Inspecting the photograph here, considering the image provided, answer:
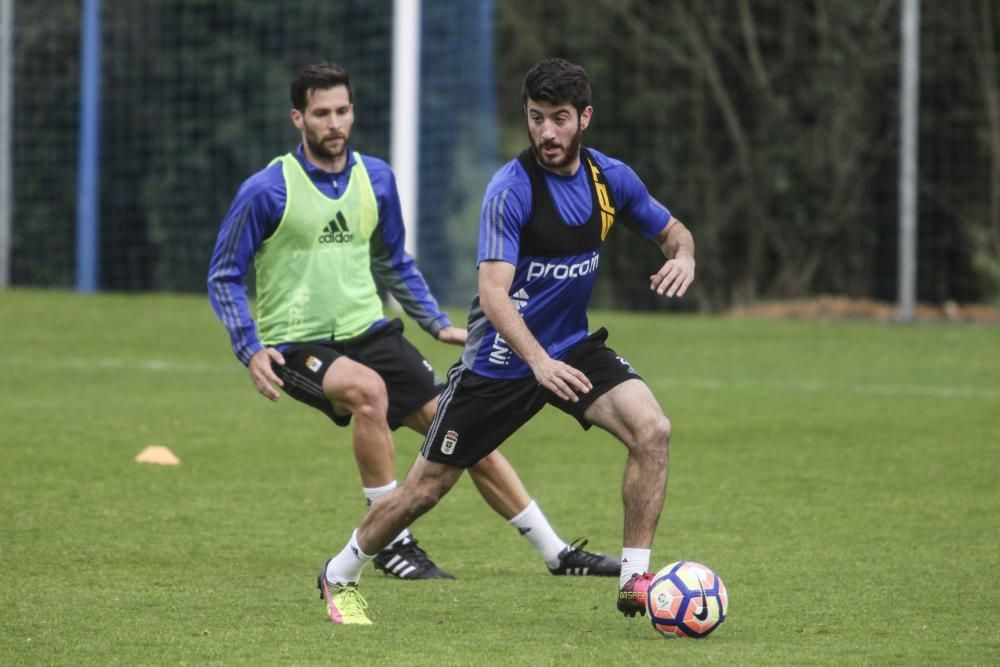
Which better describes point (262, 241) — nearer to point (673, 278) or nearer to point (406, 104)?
point (673, 278)

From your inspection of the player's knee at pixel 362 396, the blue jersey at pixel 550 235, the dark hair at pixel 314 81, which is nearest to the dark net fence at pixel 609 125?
the dark hair at pixel 314 81

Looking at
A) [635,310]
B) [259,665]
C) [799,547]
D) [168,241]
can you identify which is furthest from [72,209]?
[259,665]

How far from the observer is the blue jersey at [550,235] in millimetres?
6402

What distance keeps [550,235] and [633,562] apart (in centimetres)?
118

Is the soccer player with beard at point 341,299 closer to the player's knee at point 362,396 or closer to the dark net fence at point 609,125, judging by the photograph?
the player's knee at point 362,396

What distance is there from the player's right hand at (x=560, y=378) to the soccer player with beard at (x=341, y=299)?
1513mm

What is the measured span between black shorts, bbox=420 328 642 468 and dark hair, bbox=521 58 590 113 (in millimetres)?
962

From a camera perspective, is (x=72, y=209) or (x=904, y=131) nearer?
(x=904, y=131)

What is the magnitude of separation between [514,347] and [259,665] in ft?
4.46

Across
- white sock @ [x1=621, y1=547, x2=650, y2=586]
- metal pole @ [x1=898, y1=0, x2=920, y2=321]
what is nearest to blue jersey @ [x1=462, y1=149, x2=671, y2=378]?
white sock @ [x1=621, y1=547, x2=650, y2=586]

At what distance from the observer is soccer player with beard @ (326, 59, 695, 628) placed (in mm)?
6355

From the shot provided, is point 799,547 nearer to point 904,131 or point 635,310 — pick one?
point 904,131

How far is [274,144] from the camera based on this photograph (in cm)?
2264

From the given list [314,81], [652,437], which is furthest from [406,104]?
[652,437]
